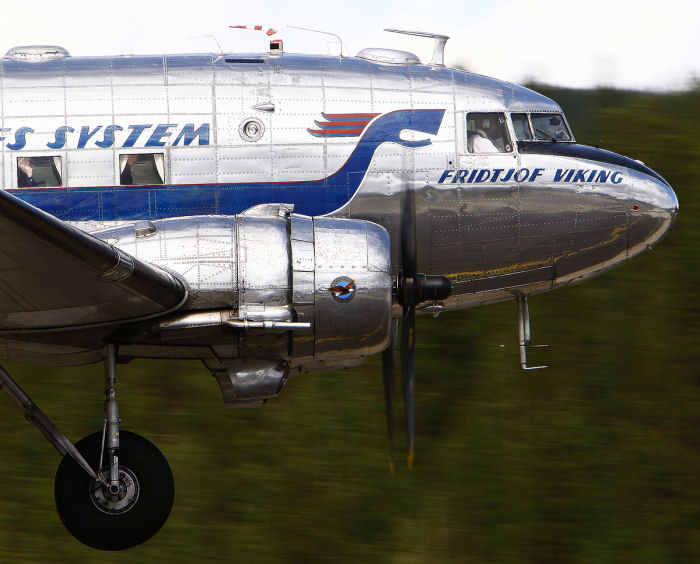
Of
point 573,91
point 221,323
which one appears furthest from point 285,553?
point 573,91

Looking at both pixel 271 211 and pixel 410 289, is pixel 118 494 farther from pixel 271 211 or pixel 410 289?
pixel 410 289

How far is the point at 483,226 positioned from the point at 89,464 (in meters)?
4.38

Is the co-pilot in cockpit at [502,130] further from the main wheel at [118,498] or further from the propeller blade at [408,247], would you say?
the main wheel at [118,498]

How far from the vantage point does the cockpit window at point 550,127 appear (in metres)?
11.0

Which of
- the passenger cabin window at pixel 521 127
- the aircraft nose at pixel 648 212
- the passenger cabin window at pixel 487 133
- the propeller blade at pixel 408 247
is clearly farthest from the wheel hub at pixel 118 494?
the aircraft nose at pixel 648 212

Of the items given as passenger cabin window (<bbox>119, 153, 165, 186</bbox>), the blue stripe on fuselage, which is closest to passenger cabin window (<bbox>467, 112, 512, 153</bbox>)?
the blue stripe on fuselage

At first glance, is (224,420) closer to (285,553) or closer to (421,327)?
(285,553)

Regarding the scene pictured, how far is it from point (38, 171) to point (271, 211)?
2256 mm

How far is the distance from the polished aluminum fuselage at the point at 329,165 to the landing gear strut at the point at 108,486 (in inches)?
73.2

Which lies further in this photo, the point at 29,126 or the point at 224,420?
the point at 224,420

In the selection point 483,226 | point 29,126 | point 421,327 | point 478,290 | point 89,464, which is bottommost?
point 421,327

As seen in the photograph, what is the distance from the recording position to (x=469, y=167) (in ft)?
34.6

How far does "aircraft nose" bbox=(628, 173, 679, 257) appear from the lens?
35.5 feet

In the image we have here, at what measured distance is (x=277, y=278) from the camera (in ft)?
29.6
